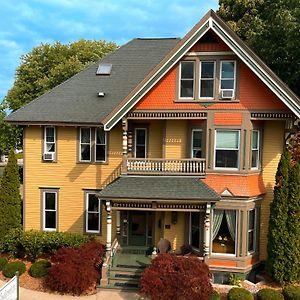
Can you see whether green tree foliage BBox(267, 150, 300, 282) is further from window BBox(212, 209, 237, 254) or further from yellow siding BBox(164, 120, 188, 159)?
yellow siding BBox(164, 120, 188, 159)

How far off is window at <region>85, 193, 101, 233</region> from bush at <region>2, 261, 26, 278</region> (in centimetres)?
A: 366

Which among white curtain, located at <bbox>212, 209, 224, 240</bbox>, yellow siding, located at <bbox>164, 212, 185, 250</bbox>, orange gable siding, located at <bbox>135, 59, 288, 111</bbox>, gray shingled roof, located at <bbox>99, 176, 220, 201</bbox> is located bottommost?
yellow siding, located at <bbox>164, 212, 185, 250</bbox>

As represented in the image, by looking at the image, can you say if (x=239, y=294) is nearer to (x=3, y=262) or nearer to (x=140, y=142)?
(x=140, y=142)

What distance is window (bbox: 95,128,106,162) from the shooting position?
798 inches

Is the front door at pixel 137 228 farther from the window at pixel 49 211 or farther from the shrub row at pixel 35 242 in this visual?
the window at pixel 49 211

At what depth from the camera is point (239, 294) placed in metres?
15.2

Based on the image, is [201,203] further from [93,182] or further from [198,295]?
[93,182]

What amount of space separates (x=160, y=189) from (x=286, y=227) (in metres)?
5.40

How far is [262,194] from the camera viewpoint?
18.1 metres

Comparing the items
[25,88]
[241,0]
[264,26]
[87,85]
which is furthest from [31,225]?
[25,88]

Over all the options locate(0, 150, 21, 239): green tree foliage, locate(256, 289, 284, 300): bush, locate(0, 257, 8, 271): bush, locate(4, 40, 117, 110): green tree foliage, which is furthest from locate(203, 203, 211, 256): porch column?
locate(4, 40, 117, 110): green tree foliage

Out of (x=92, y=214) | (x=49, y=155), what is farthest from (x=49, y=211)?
(x=49, y=155)

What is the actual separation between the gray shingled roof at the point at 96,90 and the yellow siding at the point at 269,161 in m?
7.54

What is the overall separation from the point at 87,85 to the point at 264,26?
1205 centimetres
